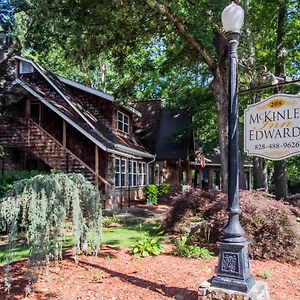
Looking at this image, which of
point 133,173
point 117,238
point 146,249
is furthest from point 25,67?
point 146,249

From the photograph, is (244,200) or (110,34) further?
(110,34)

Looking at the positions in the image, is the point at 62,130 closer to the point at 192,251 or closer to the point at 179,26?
the point at 179,26

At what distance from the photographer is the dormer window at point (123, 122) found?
2220 cm

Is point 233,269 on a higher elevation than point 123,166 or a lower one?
lower

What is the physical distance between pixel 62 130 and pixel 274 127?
50.2 ft

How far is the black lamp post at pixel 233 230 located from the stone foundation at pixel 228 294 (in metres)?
0.06

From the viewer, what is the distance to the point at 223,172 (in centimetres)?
1163

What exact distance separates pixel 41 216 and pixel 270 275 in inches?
156

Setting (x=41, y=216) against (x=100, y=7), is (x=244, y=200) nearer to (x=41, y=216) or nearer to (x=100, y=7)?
(x=41, y=216)

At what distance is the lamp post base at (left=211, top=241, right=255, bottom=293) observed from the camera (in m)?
4.73

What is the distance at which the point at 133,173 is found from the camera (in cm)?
2297

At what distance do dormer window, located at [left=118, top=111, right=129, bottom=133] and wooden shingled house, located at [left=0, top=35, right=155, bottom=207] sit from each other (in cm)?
81

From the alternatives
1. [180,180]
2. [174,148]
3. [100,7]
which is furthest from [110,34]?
[180,180]

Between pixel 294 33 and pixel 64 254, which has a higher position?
pixel 294 33
